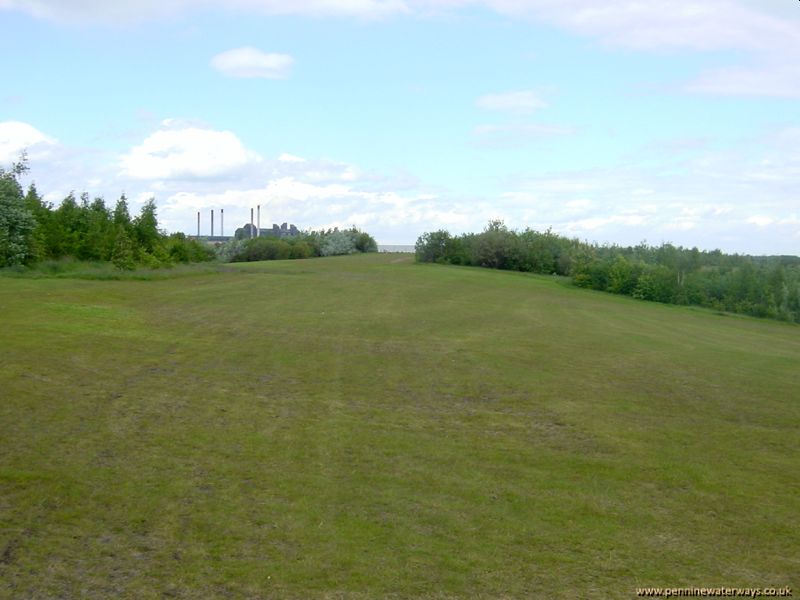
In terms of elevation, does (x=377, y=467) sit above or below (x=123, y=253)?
below

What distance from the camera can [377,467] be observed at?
907cm

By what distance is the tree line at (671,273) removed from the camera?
170ft

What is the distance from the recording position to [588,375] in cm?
1648

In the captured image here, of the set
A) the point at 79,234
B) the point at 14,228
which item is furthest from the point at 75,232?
the point at 14,228

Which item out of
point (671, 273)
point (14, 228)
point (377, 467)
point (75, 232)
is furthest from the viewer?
point (671, 273)

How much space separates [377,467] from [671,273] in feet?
157

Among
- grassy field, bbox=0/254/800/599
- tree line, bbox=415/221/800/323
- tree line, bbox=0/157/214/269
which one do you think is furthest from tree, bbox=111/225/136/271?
tree line, bbox=415/221/800/323

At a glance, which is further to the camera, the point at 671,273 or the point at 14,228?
the point at 671,273

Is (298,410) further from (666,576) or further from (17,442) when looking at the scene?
(666,576)

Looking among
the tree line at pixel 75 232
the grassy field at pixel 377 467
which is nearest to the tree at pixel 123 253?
the tree line at pixel 75 232

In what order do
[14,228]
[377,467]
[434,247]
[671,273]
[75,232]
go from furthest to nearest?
[434,247] < [671,273] < [75,232] < [14,228] < [377,467]

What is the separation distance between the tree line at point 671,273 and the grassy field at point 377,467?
33.8 meters

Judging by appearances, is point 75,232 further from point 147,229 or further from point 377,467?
point 377,467

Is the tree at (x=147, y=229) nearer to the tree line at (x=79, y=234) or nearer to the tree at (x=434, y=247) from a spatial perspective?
the tree line at (x=79, y=234)
